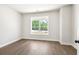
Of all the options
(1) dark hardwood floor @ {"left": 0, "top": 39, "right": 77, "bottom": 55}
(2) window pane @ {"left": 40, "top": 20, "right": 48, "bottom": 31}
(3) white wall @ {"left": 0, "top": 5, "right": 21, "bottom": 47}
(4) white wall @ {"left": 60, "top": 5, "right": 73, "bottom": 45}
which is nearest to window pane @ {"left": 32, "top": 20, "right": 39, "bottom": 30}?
(2) window pane @ {"left": 40, "top": 20, "right": 48, "bottom": 31}

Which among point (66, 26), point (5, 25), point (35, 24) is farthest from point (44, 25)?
point (5, 25)

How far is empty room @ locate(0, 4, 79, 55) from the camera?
10.2 feet

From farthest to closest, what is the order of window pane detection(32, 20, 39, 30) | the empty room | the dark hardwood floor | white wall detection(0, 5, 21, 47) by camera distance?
window pane detection(32, 20, 39, 30)
white wall detection(0, 5, 21, 47)
the empty room
the dark hardwood floor

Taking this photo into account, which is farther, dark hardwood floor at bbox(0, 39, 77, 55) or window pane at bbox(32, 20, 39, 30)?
window pane at bbox(32, 20, 39, 30)

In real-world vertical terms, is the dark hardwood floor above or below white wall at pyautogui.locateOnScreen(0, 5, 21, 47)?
below

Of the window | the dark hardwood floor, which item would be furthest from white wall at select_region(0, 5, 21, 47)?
the window

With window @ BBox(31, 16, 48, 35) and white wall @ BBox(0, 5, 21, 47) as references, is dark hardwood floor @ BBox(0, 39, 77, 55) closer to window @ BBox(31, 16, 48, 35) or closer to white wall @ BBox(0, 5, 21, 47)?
white wall @ BBox(0, 5, 21, 47)

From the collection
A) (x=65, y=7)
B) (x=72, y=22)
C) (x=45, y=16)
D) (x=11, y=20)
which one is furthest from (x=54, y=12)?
(x=11, y=20)

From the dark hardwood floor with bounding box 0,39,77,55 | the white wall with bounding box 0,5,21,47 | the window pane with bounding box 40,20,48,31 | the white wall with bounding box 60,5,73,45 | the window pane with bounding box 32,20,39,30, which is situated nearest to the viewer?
the dark hardwood floor with bounding box 0,39,77,55

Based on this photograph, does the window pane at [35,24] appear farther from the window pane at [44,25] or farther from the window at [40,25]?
the window pane at [44,25]

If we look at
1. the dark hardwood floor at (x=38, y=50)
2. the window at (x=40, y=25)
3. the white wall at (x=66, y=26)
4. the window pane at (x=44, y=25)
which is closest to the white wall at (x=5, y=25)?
the dark hardwood floor at (x=38, y=50)

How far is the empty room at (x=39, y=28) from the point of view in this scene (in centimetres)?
309

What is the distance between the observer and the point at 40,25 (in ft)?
15.9
